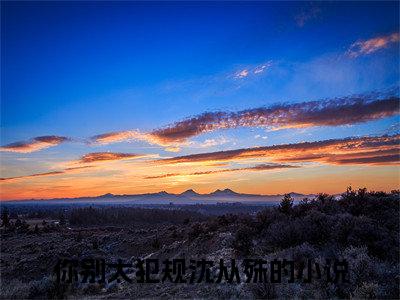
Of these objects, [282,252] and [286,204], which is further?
[286,204]

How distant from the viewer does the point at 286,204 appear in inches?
987

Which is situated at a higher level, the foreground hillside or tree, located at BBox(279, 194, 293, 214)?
tree, located at BBox(279, 194, 293, 214)

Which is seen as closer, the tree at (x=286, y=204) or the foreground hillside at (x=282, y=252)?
the foreground hillside at (x=282, y=252)

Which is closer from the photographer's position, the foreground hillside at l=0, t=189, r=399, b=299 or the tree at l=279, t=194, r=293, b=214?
the foreground hillside at l=0, t=189, r=399, b=299

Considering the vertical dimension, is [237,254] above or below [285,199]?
below

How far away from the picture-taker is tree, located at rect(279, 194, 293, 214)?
2481 centimetres

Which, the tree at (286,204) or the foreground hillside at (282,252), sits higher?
the tree at (286,204)

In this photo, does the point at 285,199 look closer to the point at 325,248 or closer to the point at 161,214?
the point at 325,248

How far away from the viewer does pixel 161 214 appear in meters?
108

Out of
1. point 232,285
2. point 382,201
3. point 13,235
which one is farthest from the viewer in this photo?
point 13,235

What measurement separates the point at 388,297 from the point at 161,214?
328ft

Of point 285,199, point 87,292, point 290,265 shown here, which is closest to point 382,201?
point 285,199

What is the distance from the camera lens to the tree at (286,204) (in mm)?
24812

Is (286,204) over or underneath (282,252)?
over
